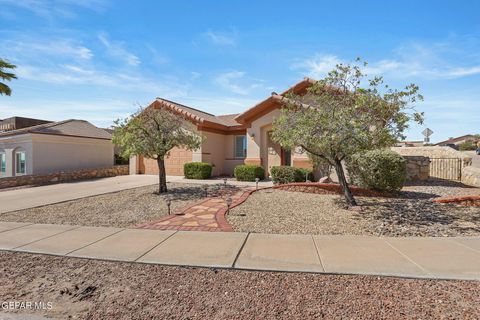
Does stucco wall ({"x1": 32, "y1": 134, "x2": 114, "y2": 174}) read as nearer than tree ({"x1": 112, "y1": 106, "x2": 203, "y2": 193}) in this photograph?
No

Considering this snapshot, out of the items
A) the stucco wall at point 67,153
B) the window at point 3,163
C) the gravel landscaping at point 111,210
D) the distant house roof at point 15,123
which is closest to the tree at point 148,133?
the gravel landscaping at point 111,210

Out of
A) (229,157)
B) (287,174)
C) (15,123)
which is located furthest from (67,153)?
(287,174)

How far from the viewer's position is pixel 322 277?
3998mm

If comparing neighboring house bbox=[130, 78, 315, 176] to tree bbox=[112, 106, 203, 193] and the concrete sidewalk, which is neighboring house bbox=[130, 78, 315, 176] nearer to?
tree bbox=[112, 106, 203, 193]

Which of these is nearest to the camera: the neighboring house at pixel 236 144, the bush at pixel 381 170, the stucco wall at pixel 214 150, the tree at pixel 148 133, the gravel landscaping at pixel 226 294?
the gravel landscaping at pixel 226 294

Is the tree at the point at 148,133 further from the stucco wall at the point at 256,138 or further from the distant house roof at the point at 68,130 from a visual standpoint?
the distant house roof at the point at 68,130

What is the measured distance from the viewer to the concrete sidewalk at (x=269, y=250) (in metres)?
4.27

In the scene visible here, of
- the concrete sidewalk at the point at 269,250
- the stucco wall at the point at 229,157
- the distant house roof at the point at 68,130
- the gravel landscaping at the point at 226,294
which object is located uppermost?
the distant house roof at the point at 68,130

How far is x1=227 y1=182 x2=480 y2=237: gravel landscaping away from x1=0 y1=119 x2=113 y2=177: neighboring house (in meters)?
17.4

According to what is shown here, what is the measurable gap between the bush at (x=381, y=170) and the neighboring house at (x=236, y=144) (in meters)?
3.95

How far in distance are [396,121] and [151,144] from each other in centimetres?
891

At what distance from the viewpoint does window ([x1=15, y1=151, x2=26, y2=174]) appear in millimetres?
19750

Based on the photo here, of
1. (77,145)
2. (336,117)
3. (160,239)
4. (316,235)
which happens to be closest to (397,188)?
(336,117)

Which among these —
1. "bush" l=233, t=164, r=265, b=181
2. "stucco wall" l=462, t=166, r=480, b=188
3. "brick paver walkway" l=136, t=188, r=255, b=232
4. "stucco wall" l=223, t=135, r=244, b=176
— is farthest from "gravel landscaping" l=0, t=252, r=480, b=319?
"stucco wall" l=223, t=135, r=244, b=176
